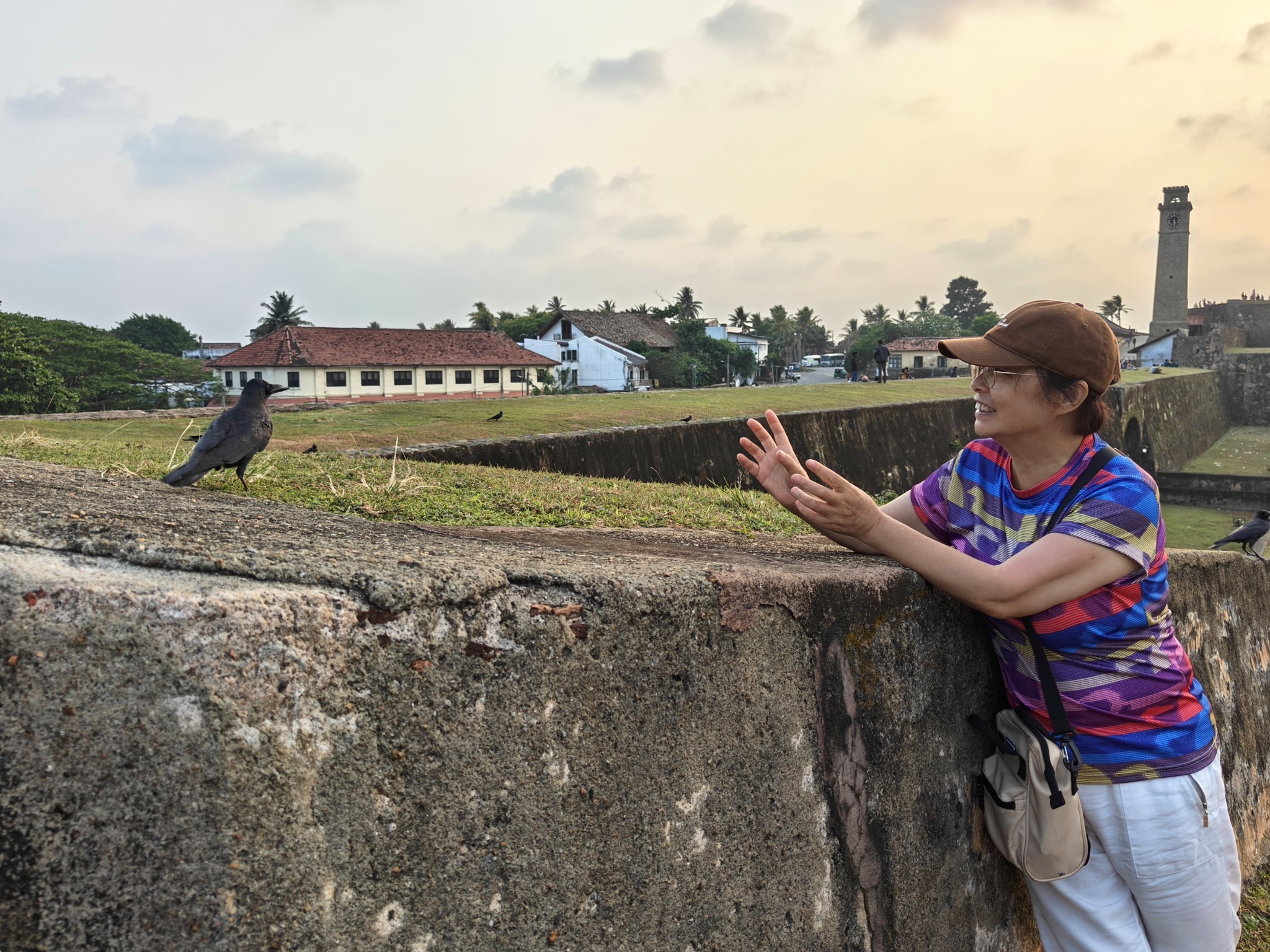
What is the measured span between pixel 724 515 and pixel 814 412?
8532 mm

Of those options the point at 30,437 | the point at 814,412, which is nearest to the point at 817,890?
the point at 30,437

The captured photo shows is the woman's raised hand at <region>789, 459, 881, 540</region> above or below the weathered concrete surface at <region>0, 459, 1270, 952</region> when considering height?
above

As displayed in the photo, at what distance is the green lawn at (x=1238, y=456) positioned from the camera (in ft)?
84.0

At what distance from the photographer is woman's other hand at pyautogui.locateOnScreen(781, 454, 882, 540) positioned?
76.5 inches

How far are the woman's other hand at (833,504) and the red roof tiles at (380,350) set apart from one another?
34.1 metres

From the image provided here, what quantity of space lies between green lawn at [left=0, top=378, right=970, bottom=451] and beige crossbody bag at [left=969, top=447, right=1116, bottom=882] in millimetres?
4687

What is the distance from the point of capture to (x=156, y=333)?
56188 mm

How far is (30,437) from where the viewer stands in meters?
4.56

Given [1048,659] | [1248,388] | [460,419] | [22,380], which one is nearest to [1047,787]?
[1048,659]

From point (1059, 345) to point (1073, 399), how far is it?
4.6 inches

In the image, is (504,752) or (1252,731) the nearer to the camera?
(504,752)

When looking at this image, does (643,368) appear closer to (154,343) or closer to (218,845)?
(154,343)

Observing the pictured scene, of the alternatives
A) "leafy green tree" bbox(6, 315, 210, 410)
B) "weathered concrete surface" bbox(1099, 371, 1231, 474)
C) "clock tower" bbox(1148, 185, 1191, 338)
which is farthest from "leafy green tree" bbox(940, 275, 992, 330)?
"leafy green tree" bbox(6, 315, 210, 410)

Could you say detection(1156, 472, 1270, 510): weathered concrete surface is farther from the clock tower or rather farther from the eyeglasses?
the clock tower
